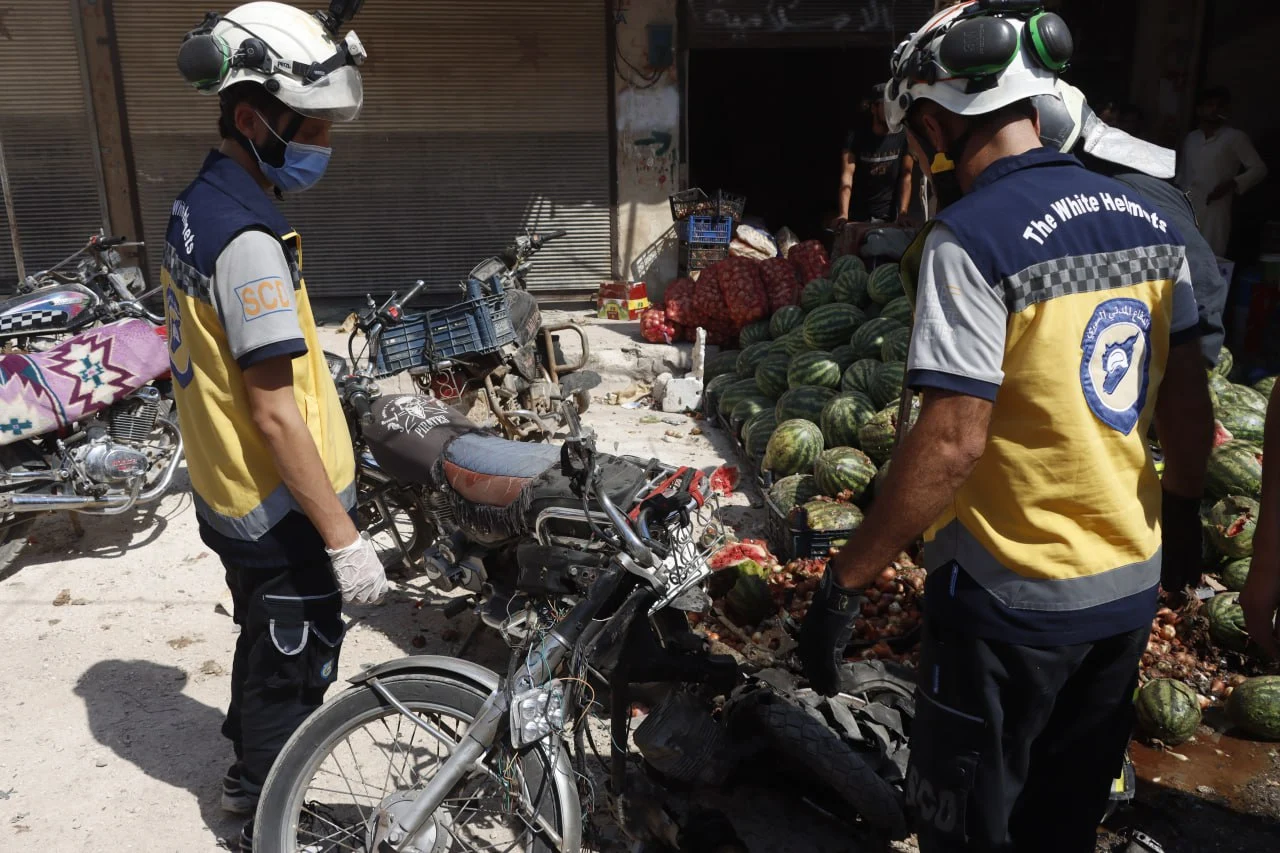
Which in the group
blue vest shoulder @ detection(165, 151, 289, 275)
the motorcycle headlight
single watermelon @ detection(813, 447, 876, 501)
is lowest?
single watermelon @ detection(813, 447, 876, 501)

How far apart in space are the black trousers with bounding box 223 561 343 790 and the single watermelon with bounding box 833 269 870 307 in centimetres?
523

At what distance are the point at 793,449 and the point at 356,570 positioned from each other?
337 cm

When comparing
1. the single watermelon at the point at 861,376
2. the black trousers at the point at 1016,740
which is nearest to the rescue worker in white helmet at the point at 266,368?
the black trousers at the point at 1016,740

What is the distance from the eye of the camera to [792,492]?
17.3 ft

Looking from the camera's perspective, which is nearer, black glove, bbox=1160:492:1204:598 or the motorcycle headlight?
black glove, bbox=1160:492:1204:598

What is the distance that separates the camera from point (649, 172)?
1112cm

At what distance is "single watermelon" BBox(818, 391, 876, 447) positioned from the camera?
5566 mm

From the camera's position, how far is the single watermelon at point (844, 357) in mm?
6469

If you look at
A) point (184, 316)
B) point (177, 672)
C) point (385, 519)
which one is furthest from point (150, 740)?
point (184, 316)

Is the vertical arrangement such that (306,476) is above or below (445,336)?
above

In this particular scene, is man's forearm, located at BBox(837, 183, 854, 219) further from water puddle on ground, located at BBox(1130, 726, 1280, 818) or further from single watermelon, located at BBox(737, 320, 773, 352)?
water puddle on ground, located at BBox(1130, 726, 1280, 818)

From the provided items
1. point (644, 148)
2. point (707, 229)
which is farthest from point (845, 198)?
point (644, 148)

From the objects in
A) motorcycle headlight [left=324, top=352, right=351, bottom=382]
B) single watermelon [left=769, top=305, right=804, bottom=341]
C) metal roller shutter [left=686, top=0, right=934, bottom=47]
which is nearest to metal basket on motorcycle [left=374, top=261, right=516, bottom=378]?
motorcycle headlight [left=324, top=352, right=351, bottom=382]

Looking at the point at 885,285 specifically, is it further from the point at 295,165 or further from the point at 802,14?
the point at 802,14
